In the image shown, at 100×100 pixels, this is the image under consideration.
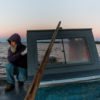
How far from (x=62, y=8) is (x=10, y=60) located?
145cm

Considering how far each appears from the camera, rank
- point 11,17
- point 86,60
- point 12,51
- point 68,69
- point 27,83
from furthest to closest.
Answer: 1. point 11,17
2. point 12,51
3. point 86,60
4. point 68,69
5. point 27,83

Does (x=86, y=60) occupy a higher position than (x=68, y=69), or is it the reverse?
(x=86, y=60)

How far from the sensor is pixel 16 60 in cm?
267

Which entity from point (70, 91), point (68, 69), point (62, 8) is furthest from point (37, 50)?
point (62, 8)

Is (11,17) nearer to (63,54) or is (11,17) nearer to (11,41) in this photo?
(11,41)

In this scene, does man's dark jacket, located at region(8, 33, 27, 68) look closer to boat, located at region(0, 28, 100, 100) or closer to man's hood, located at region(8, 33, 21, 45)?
man's hood, located at region(8, 33, 21, 45)

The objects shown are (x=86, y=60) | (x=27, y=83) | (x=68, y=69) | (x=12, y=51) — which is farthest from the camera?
(x=12, y=51)

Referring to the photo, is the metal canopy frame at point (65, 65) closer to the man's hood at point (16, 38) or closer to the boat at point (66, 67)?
the boat at point (66, 67)

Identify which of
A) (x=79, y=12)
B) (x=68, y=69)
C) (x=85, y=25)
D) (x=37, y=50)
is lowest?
(x=68, y=69)

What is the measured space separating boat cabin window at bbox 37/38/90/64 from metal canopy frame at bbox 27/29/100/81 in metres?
0.07

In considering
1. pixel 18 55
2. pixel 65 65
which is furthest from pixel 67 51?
pixel 18 55

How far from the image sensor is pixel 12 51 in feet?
8.91

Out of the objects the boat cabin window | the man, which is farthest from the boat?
the man

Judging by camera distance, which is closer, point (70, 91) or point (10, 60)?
point (70, 91)
